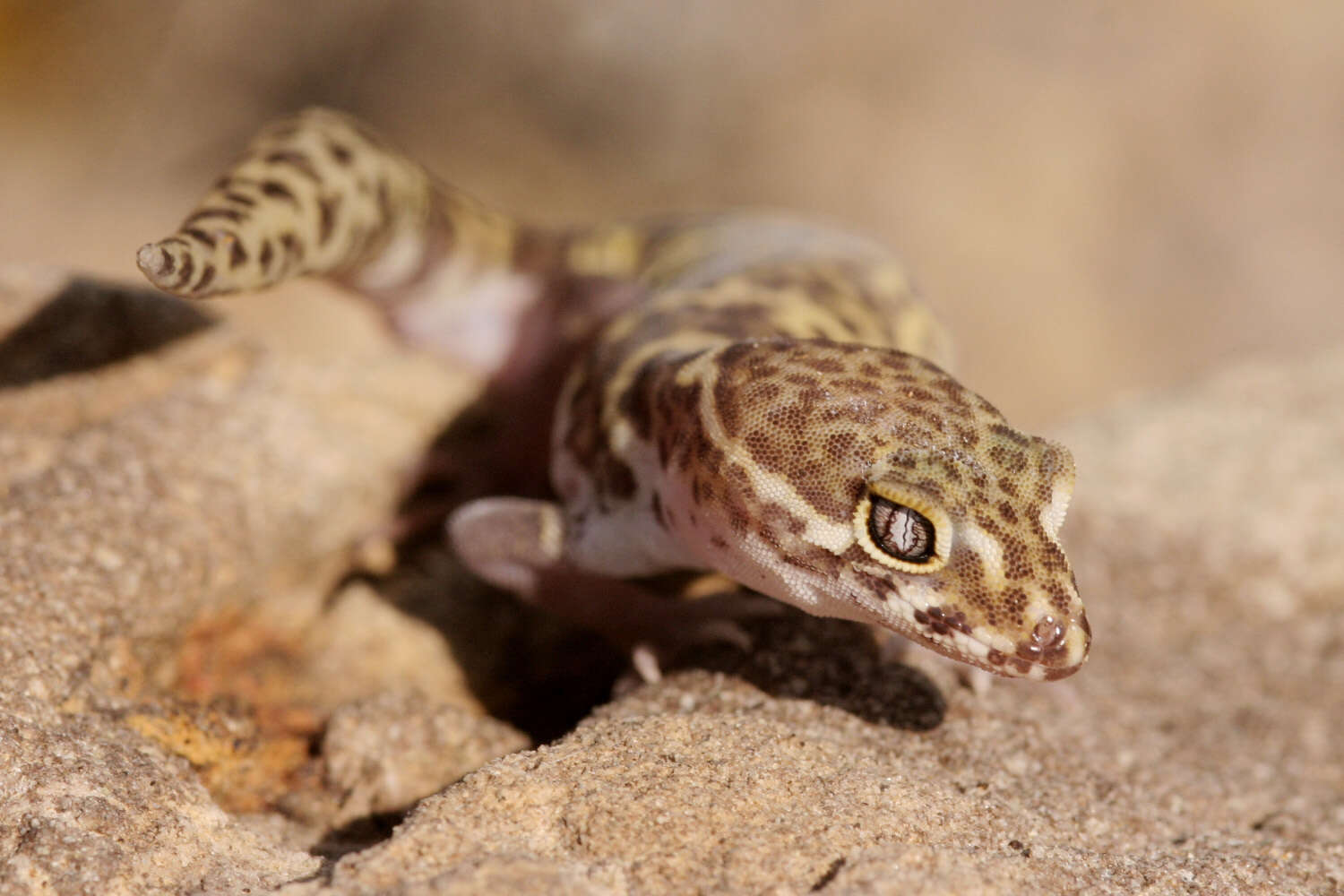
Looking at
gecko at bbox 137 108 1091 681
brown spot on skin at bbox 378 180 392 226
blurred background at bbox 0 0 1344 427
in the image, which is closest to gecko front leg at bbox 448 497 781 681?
gecko at bbox 137 108 1091 681

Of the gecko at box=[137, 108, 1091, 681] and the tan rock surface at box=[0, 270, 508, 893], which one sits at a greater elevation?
the gecko at box=[137, 108, 1091, 681]

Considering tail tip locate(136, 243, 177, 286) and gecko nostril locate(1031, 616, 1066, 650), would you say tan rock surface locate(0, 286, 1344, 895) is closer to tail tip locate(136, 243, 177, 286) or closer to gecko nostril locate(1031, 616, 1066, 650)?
gecko nostril locate(1031, 616, 1066, 650)

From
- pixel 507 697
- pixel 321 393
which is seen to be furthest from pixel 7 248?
pixel 507 697

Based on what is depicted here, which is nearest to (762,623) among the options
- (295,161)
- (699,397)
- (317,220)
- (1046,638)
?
(699,397)

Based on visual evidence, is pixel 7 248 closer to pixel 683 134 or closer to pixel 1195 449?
pixel 683 134

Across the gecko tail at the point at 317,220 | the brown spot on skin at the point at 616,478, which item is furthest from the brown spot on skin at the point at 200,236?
the brown spot on skin at the point at 616,478

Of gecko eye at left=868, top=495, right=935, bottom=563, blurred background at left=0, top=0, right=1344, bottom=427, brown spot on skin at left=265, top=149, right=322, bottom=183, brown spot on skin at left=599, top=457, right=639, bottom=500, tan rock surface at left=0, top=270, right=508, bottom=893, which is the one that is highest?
blurred background at left=0, top=0, right=1344, bottom=427
